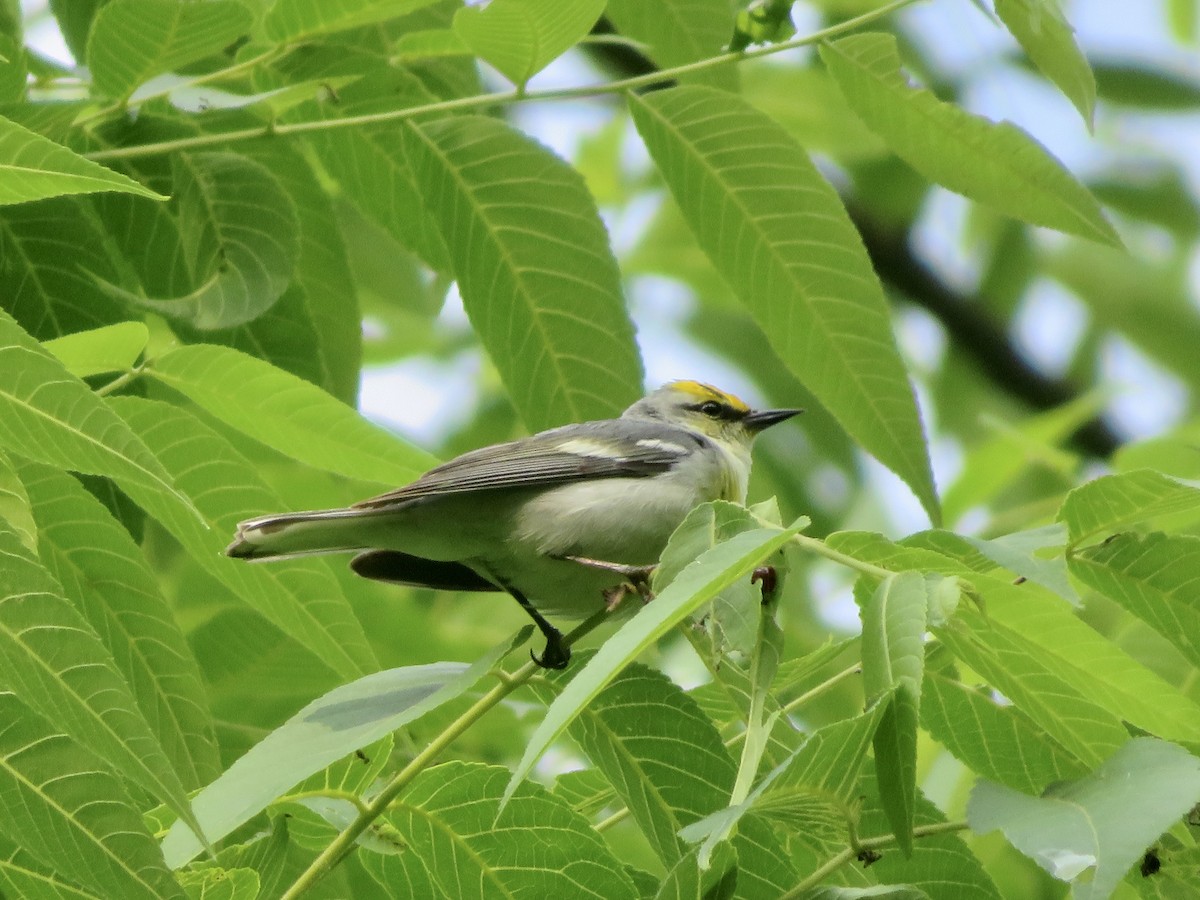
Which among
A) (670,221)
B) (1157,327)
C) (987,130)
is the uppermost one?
(987,130)

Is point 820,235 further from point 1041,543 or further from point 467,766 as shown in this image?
point 467,766

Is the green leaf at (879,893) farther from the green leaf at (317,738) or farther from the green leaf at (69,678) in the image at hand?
the green leaf at (69,678)

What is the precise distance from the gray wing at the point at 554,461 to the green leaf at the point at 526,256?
350 mm

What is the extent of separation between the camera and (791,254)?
3043 millimetres

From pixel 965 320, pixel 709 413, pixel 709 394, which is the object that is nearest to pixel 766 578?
pixel 709 413

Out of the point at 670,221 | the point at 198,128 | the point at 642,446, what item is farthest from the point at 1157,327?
the point at 198,128

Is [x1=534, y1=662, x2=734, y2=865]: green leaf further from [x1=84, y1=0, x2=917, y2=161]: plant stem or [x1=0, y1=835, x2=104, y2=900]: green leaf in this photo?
[x1=84, y1=0, x2=917, y2=161]: plant stem

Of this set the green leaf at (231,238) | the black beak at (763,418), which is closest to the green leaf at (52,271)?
the green leaf at (231,238)

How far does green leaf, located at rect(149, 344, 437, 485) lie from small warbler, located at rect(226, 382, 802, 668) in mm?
580

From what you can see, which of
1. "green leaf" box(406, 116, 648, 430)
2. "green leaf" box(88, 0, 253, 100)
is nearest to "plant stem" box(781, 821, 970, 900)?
"green leaf" box(406, 116, 648, 430)

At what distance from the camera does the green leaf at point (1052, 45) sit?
2.70 metres

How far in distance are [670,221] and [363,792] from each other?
14.6ft

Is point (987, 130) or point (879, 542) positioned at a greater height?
point (987, 130)

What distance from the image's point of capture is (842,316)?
9.87 ft
